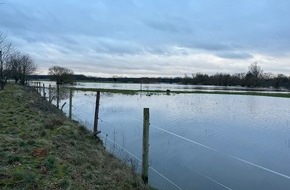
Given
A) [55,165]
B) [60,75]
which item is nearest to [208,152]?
[55,165]

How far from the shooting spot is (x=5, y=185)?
579 centimetres

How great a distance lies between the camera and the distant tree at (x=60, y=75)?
125 metres

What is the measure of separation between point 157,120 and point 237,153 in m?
8.46

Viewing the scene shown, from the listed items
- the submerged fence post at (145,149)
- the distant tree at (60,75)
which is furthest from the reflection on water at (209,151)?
the distant tree at (60,75)

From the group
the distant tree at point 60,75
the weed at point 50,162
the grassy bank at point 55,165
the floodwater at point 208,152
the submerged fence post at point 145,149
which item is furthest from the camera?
the distant tree at point 60,75

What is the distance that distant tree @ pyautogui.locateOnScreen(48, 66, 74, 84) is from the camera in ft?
410

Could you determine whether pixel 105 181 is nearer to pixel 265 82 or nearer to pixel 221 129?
pixel 221 129

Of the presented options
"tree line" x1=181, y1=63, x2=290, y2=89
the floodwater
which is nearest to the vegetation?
"tree line" x1=181, y1=63, x2=290, y2=89

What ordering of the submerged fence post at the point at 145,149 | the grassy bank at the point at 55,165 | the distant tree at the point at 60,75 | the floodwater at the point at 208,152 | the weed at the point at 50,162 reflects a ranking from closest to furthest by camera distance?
1. the grassy bank at the point at 55,165
2. the weed at the point at 50,162
3. the submerged fence post at the point at 145,149
4. the floodwater at the point at 208,152
5. the distant tree at the point at 60,75

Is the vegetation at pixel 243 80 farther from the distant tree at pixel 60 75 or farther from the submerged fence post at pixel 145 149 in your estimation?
the submerged fence post at pixel 145 149

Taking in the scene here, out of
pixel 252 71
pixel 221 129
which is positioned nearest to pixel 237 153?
pixel 221 129

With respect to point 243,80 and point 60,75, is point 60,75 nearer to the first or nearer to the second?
point 60,75

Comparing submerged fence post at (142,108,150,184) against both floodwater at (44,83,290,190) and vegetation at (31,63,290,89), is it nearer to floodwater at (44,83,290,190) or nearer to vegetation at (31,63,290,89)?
floodwater at (44,83,290,190)

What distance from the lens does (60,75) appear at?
127312 millimetres
